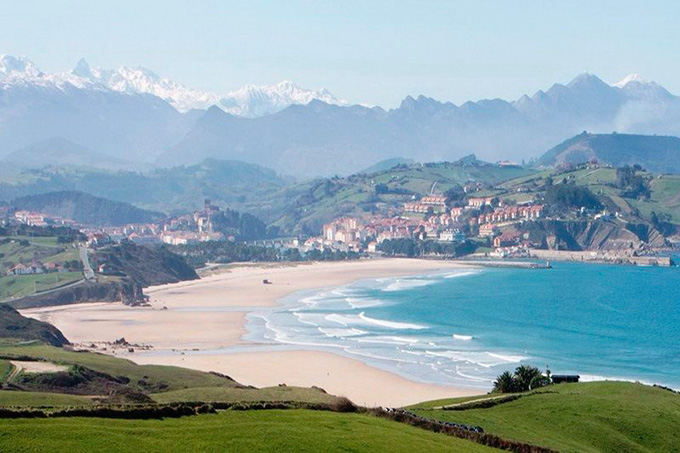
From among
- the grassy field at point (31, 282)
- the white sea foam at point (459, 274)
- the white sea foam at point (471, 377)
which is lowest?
the white sea foam at point (471, 377)

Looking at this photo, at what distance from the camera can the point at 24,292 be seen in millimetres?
122375

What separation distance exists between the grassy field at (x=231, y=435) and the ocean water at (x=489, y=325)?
36935mm

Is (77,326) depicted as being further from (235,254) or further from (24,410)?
(235,254)

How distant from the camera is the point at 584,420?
3753 cm

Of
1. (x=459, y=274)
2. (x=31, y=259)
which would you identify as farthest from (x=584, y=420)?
(x=459, y=274)

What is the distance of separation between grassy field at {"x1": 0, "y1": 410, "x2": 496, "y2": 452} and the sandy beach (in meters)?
29.3

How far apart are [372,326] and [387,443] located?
70.1 metres

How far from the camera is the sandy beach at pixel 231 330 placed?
2645 inches

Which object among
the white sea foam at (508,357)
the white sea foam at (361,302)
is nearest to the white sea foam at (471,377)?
the white sea foam at (508,357)

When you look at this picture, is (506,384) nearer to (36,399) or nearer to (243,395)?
(243,395)

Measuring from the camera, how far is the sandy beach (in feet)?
220

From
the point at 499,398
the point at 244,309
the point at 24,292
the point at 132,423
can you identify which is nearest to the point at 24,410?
the point at 132,423

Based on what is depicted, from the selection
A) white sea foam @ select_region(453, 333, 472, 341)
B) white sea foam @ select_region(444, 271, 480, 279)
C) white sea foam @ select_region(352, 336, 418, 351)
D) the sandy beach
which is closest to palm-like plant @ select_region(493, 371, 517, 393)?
the sandy beach

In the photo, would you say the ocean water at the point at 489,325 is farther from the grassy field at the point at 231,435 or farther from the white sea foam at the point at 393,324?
the grassy field at the point at 231,435
